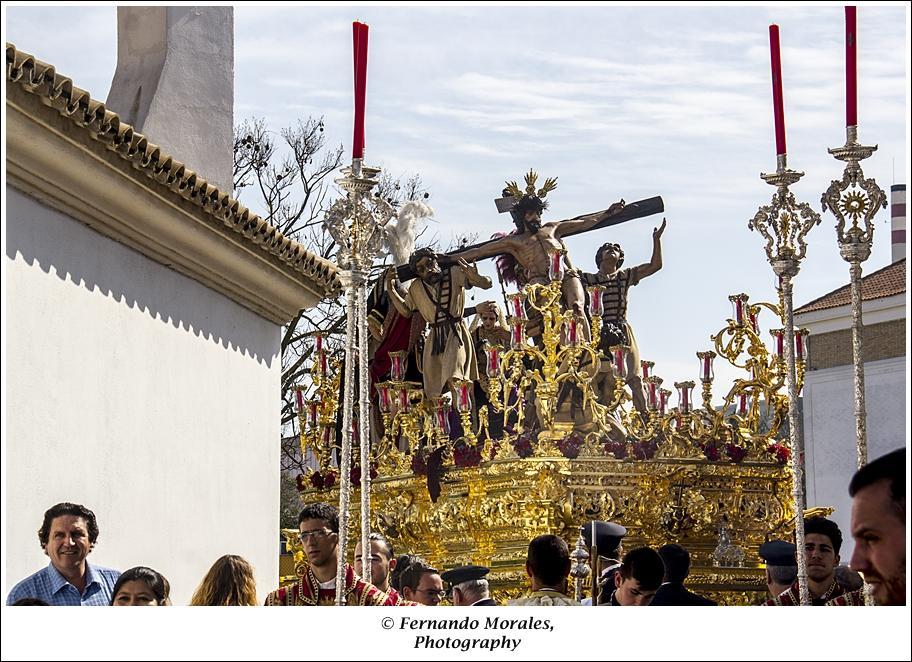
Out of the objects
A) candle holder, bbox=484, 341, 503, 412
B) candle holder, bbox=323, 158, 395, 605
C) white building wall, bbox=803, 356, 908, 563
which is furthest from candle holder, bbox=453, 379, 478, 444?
white building wall, bbox=803, 356, 908, 563

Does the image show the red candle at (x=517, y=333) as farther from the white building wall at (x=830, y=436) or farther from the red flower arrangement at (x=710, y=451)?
the white building wall at (x=830, y=436)

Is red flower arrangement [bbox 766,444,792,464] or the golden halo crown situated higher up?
the golden halo crown

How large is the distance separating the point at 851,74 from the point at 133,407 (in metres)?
3.42

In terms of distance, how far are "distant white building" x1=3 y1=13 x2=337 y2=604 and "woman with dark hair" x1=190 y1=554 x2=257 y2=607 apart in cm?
73

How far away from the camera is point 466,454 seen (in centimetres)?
1010

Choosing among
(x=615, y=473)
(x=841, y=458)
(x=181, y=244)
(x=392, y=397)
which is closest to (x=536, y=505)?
(x=615, y=473)

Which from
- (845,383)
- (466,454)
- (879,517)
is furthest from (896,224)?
(879,517)

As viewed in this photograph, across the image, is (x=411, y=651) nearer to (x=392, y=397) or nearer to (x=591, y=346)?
(x=591, y=346)

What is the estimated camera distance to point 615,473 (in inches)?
385

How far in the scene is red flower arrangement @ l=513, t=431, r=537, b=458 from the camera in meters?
9.76

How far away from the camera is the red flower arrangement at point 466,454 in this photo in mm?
10039

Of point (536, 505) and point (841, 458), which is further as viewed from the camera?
point (841, 458)

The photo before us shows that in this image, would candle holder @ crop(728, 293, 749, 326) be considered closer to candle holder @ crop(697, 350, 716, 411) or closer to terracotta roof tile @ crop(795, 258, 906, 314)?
candle holder @ crop(697, 350, 716, 411)

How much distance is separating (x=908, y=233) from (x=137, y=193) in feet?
11.9
